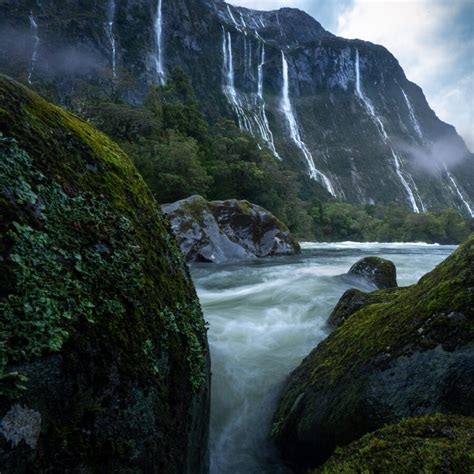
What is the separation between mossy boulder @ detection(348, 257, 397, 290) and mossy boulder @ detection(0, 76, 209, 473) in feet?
25.1

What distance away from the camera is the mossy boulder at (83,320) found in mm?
1423

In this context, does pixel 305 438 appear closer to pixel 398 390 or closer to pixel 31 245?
pixel 398 390

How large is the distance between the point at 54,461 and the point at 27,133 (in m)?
1.85

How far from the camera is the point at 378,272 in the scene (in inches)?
368

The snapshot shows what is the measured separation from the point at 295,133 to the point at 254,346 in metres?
136

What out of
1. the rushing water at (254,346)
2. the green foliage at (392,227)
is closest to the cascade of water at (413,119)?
the green foliage at (392,227)

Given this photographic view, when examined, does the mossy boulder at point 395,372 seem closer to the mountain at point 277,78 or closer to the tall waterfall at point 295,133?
the mountain at point 277,78

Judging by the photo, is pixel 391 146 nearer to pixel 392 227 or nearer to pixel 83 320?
pixel 392 227

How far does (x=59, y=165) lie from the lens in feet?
7.11

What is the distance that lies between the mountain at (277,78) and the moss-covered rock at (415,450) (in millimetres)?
39928

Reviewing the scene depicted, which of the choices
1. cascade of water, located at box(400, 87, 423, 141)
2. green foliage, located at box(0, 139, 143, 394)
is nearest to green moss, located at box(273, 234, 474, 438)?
green foliage, located at box(0, 139, 143, 394)

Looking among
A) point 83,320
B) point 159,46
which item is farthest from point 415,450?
point 159,46

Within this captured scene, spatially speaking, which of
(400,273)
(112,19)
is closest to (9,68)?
(112,19)

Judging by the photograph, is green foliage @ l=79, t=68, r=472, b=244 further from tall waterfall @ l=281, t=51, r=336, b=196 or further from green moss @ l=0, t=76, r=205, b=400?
tall waterfall @ l=281, t=51, r=336, b=196
